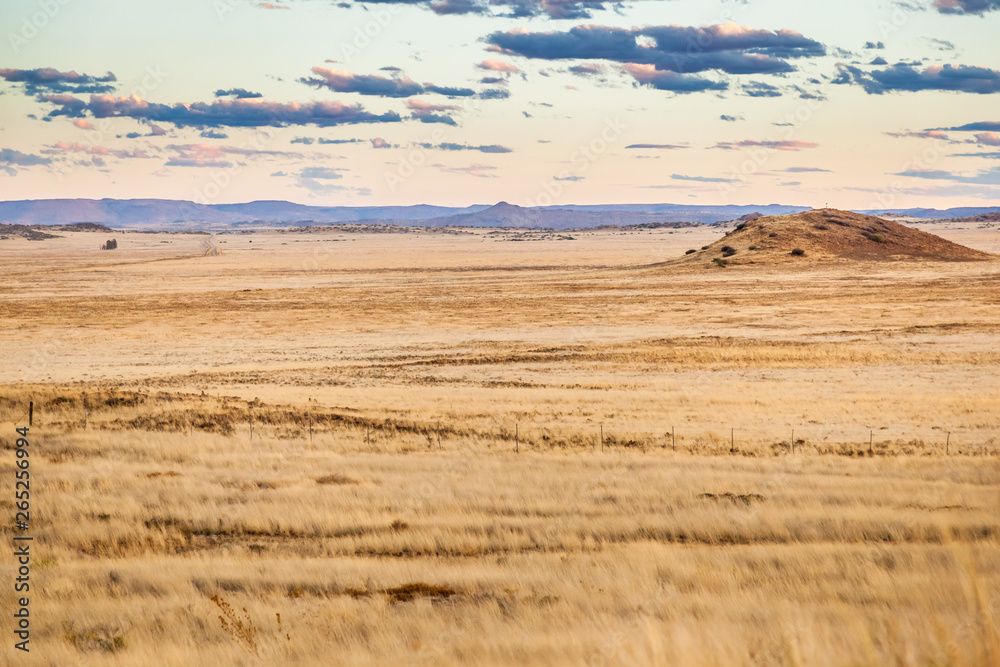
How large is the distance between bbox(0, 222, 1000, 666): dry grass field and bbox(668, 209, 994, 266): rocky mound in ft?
136

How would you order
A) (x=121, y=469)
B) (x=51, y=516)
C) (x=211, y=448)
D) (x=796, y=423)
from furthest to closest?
(x=796, y=423), (x=211, y=448), (x=121, y=469), (x=51, y=516)

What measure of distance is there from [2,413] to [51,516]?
11.1 m

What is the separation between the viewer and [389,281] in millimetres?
76188

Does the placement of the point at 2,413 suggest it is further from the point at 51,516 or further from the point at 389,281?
the point at 389,281

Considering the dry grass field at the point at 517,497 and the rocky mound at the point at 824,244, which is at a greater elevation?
the rocky mound at the point at 824,244

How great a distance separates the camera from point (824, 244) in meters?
84.9

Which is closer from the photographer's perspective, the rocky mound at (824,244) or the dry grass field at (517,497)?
the dry grass field at (517,497)

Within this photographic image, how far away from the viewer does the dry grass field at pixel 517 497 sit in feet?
25.3

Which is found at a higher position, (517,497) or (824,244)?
(824,244)

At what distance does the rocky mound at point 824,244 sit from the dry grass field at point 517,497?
1630 inches

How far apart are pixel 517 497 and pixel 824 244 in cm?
7915

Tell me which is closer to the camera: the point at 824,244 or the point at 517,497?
the point at 517,497

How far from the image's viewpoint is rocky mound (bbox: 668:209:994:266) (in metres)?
81.4

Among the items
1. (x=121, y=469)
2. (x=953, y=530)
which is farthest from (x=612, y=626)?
(x=121, y=469)
